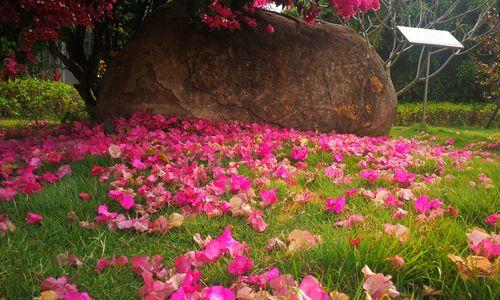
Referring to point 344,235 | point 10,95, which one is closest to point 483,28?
point 10,95

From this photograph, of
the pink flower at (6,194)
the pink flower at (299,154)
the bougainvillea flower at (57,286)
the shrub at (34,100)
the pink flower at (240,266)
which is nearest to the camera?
the bougainvillea flower at (57,286)

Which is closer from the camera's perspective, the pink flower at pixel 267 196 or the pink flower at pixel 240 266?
the pink flower at pixel 240 266

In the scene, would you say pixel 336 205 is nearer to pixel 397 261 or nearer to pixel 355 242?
pixel 355 242

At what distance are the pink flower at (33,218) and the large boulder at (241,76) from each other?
3.61 meters

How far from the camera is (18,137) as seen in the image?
566 centimetres

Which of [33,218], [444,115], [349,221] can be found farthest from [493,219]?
[444,115]

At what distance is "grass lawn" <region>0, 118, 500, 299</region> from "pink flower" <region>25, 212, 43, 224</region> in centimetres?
2

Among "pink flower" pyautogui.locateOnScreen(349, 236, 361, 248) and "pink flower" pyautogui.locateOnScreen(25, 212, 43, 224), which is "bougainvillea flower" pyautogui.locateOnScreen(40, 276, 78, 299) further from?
"pink flower" pyautogui.locateOnScreen(349, 236, 361, 248)

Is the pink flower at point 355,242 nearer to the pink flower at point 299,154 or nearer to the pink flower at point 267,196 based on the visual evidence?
the pink flower at point 267,196

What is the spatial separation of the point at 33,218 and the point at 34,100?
8643 millimetres

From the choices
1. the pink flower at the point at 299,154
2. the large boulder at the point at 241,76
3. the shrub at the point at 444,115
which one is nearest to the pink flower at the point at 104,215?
the pink flower at the point at 299,154

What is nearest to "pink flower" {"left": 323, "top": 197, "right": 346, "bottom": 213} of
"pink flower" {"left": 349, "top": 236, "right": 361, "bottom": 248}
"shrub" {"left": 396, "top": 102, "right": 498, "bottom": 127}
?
"pink flower" {"left": 349, "top": 236, "right": 361, "bottom": 248}

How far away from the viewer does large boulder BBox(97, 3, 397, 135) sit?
5953mm

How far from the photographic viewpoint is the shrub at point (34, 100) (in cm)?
984
